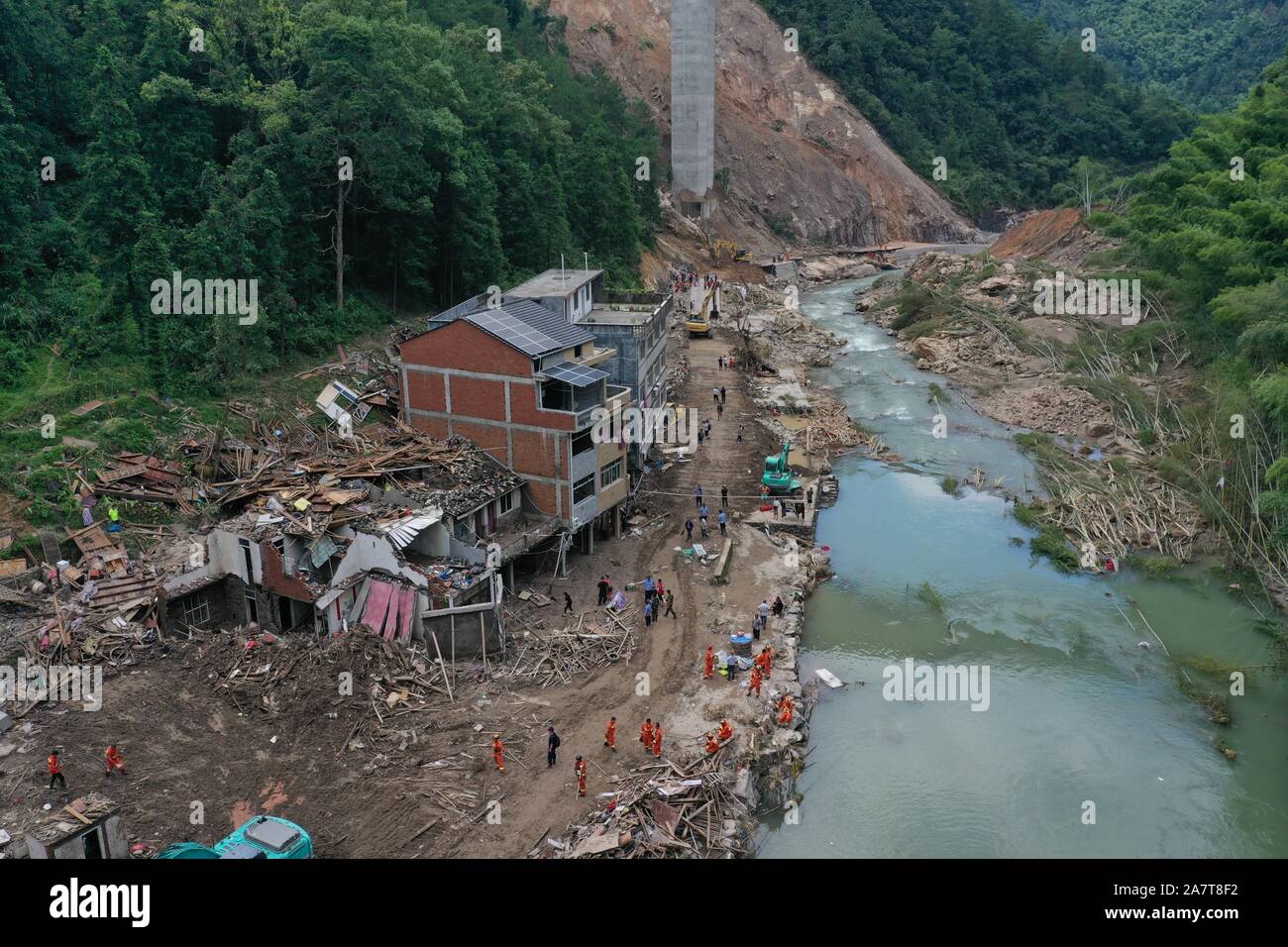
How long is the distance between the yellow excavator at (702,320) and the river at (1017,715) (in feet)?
61.8

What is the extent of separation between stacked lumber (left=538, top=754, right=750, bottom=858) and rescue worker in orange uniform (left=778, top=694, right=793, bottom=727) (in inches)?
88.9

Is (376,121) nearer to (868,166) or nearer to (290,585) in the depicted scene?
(290,585)

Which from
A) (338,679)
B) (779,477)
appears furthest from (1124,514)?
(338,679)

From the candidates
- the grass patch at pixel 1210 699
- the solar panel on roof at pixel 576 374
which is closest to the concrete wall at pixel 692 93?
the solar panel on roof at pixel 576 374

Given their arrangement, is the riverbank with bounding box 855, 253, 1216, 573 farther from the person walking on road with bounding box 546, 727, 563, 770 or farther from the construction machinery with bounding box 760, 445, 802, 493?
the person walking on road with bounding box 546, 727, 563, 770

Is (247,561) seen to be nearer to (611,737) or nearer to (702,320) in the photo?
(611,737)

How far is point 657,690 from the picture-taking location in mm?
19672

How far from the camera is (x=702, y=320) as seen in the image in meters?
48.7

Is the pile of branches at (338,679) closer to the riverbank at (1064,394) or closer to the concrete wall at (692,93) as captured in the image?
the riverbank at (1064,394)

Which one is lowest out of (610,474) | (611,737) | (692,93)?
(611,737)

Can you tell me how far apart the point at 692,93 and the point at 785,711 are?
60246mm

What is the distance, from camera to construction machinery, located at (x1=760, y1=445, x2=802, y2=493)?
29.8 meters

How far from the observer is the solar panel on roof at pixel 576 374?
23.4 meters

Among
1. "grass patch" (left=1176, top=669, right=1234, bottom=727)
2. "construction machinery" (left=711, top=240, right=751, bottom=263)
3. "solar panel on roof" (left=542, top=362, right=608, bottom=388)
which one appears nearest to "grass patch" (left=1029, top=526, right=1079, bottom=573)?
"grass patch" (left=1176, top=669, right=1234, bottom=727)
